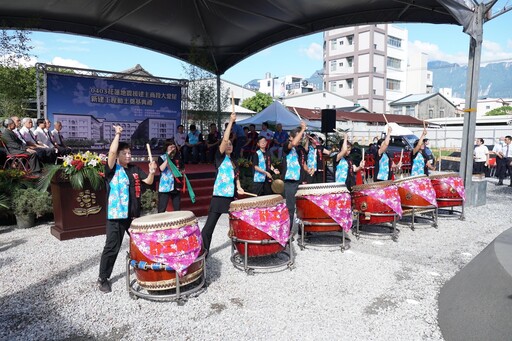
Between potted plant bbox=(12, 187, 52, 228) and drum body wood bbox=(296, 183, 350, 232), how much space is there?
4.59 meters

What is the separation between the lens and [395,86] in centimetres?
5691

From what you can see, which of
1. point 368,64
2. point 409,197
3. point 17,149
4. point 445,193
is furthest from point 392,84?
point 17,149

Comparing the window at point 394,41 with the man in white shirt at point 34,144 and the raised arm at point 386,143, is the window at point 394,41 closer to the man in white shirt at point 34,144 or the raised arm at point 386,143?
the raised arm at point 386,143

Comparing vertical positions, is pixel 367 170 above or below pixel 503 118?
below

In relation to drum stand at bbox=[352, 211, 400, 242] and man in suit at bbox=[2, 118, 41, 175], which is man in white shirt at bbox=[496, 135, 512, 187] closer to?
drum stand at bbox=[352, 211, 400, 242]

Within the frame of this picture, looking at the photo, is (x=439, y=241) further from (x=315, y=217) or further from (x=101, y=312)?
(x=101, y=312)

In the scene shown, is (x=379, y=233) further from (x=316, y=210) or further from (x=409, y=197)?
(x=316, y=210)

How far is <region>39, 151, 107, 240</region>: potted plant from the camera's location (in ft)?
20.7

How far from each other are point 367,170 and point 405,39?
174 feet

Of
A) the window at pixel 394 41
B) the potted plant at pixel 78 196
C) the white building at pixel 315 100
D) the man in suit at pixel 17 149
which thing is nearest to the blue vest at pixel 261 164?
the potted plant at pixel 78 196

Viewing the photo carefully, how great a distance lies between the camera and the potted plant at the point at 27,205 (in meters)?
6.87

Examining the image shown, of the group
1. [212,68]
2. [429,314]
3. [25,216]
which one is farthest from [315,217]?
[212,68]

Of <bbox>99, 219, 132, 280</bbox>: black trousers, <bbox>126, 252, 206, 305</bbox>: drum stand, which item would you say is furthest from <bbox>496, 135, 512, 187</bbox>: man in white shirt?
<bbox>99, 219, 132, 280</bbox>: black trousers

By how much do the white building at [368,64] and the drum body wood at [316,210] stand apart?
48.4m
